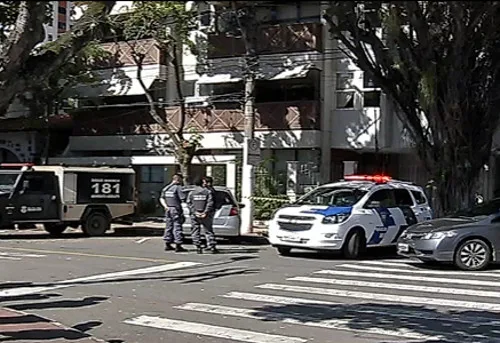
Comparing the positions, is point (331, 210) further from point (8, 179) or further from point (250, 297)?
point (8, 179)

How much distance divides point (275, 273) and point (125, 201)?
35.8ft

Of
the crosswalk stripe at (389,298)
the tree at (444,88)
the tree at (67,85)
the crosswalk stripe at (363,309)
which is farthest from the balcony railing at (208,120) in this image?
the crosswalk stripe at (363,309)

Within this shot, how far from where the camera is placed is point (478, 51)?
22.5 m

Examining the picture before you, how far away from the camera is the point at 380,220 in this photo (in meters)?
18.9

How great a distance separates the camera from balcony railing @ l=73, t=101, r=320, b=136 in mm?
29344

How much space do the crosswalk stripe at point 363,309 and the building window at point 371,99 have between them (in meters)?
17.1

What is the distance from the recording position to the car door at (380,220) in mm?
18734

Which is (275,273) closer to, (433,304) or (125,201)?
(433,304)

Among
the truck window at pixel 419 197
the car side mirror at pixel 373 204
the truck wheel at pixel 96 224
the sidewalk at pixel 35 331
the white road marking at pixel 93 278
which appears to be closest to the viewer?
the sidewalk at pixel 35 331

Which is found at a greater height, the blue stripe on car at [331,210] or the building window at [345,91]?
the building window at [345,91]

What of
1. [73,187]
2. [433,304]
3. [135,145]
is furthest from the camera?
[135,145]

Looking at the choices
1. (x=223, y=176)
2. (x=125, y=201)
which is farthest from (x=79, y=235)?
(x=223, y=176)

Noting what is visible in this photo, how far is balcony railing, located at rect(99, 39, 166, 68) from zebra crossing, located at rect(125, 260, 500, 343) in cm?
1844

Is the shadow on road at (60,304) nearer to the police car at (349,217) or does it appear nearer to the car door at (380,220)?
the police car at (349,217)
